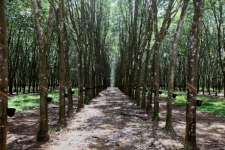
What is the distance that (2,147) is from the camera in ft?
25.0

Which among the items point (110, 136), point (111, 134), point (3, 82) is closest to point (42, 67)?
point (110, 136)

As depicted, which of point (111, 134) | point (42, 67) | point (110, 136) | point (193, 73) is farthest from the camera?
point (111, 134)

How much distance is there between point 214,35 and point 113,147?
42.7 meters

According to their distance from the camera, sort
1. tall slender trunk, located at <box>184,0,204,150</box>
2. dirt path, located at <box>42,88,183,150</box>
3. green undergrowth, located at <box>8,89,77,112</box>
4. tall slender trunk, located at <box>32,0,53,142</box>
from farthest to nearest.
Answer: green undergrowth, located at <box>8,89,77,112</box>
tall slender trunk, located at <box>32,0,53,142</box>
dirt path, located at <box>42,88,183,150</box>
tall slender trunk, located at <box>184,0,204,150</box>

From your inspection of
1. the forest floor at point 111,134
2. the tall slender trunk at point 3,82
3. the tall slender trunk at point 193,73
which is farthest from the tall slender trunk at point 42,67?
the tall slender trunk at point 193,73

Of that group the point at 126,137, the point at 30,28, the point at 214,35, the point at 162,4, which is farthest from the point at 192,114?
the point at 214,35

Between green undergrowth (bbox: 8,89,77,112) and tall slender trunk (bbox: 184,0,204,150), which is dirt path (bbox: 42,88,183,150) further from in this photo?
green undergrowth (bbox: 8,89,77,112)

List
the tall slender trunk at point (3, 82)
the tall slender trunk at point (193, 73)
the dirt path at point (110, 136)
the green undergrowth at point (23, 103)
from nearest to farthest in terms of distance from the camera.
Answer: the tall slender trunk at point (3, 82) < the tall slender trunk at point (193, 73) < the dirt path at point (110, 136) < the green undergrowth at point (23, 103)

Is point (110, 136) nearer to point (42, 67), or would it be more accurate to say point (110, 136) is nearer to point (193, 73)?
point (42, 67)

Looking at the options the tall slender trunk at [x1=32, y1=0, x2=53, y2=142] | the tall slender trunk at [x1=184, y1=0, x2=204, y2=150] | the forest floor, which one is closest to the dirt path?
the forest floor

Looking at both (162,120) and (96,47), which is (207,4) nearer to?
(96,47)

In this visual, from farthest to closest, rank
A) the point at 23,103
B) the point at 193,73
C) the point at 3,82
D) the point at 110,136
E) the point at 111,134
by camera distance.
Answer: the point at 23,103, the point at 111,134, the point at 110,136, the point at 193,73, the point at 3,82

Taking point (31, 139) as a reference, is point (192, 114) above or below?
above

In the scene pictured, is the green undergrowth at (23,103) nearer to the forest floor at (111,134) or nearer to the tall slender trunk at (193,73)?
the forest floor at (111,134)
